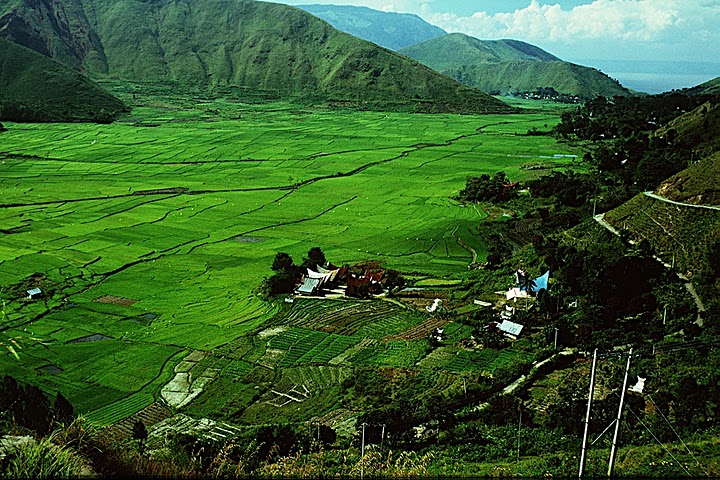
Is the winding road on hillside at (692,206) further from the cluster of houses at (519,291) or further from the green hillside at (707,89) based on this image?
the green hillside at (707,89)

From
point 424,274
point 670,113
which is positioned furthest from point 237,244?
point 670,113

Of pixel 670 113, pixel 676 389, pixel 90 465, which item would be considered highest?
pixel 670 113

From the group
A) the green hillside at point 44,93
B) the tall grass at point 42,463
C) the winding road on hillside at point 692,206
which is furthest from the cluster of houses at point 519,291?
the green hillside at point 44,93

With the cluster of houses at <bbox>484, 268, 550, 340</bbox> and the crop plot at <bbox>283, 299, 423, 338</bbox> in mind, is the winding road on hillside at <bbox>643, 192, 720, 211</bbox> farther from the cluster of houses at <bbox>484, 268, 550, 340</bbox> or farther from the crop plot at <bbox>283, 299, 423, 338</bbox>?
the crop plot at <bbox>283, 299, 423, 338</bbox>

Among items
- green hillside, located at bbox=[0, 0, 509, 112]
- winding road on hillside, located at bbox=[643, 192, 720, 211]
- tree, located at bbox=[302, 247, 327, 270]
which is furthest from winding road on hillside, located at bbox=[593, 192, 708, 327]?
green hillside, located at bbox=[0, 0, 509, 112]

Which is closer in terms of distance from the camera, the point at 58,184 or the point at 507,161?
the point at 58,184

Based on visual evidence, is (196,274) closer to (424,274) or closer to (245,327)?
(245,327)
